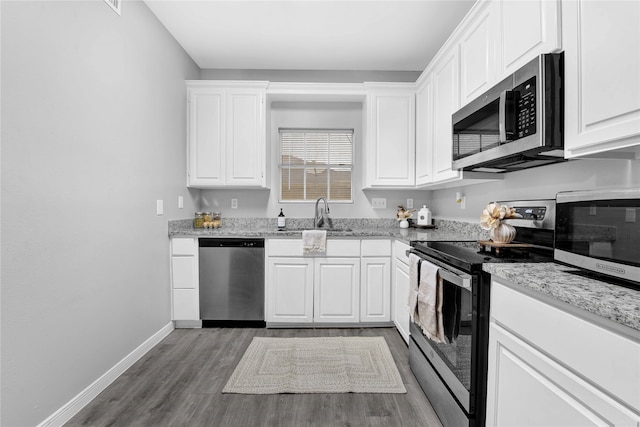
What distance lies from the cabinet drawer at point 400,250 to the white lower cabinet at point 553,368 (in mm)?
1211

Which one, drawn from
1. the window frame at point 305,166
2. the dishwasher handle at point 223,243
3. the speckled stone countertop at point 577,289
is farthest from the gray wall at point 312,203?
the speckled stone countertop at point 577,289

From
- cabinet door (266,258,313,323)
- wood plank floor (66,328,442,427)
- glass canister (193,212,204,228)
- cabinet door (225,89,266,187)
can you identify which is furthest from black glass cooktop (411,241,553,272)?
glass canister (193,212,204,228)

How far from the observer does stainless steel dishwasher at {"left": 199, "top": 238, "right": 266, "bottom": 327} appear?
2.94 meters

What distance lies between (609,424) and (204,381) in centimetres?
206

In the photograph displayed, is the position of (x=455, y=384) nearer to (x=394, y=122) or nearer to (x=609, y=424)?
(x=609, y=424)

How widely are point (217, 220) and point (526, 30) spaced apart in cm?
305

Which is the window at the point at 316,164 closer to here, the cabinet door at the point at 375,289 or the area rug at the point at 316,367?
the cabinet door at the point at 375,289

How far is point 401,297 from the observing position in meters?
2.64

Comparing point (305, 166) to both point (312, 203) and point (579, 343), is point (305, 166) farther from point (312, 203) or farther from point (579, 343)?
point (579, 343)

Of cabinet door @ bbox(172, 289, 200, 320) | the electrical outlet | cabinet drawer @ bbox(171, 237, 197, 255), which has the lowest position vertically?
cabinet door @ bbox(172, 289, 200, 320)

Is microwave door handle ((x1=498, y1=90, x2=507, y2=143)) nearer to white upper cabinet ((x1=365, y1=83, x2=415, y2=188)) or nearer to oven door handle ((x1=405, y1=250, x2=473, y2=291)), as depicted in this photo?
oven door handle ((x1=405, y1=250, x2=473, y2=291))

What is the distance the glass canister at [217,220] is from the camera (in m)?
3.36

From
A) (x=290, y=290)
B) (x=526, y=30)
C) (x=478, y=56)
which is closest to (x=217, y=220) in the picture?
(x=290, y=290)

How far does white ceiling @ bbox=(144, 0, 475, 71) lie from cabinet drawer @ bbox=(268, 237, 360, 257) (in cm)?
187
